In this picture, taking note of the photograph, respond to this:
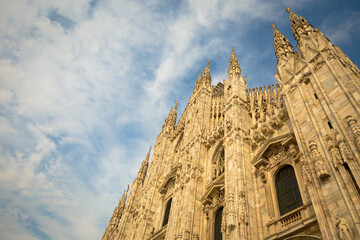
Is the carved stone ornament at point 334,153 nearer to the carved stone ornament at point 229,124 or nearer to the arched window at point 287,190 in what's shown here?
the arched window at point 287,190

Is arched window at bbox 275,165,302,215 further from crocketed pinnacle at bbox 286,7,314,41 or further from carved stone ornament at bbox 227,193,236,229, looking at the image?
crocketed pinnacle at bbox 286,7,314,41

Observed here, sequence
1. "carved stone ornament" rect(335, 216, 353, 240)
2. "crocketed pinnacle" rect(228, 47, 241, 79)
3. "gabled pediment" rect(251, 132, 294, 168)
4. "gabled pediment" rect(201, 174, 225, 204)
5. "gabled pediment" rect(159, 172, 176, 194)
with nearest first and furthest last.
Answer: "carved stone ornament" rect(335, 216, 353, 240) → "gabled pediment" rect(251, 132, 294, 168) → "gabled pediment" rect(201, 174, 225, 204) → "crocketed pinnacle" rect(228, 47, 241, 79) → "gabled pediment" rect(159, 172, 176, 194)

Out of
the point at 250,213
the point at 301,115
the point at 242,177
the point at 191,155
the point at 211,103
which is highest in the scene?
the point at 211,103

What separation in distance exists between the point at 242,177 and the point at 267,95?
23.0 ft

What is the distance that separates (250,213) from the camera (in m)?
12.0

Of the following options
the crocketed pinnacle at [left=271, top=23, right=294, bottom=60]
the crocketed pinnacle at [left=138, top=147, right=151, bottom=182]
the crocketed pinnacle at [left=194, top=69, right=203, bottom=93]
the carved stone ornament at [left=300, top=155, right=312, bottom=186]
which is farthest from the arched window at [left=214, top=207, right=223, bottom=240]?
the crocketed pinnacle at [left=138, top=147, right=151, bottom=182]

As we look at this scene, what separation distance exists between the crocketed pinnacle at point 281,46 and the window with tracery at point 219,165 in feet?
26.8

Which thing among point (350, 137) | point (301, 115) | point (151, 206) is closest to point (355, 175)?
point (350, 137)

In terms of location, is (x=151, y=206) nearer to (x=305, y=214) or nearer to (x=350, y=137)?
(x=305, y=214)

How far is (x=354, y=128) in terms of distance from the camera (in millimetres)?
8289

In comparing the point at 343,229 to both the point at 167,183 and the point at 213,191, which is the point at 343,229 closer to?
the point at 213,191

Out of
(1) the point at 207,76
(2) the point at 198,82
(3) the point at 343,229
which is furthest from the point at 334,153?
(2) the point at 198,82

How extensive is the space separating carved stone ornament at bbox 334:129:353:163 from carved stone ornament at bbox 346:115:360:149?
36cm

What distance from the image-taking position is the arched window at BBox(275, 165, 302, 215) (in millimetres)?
10970
